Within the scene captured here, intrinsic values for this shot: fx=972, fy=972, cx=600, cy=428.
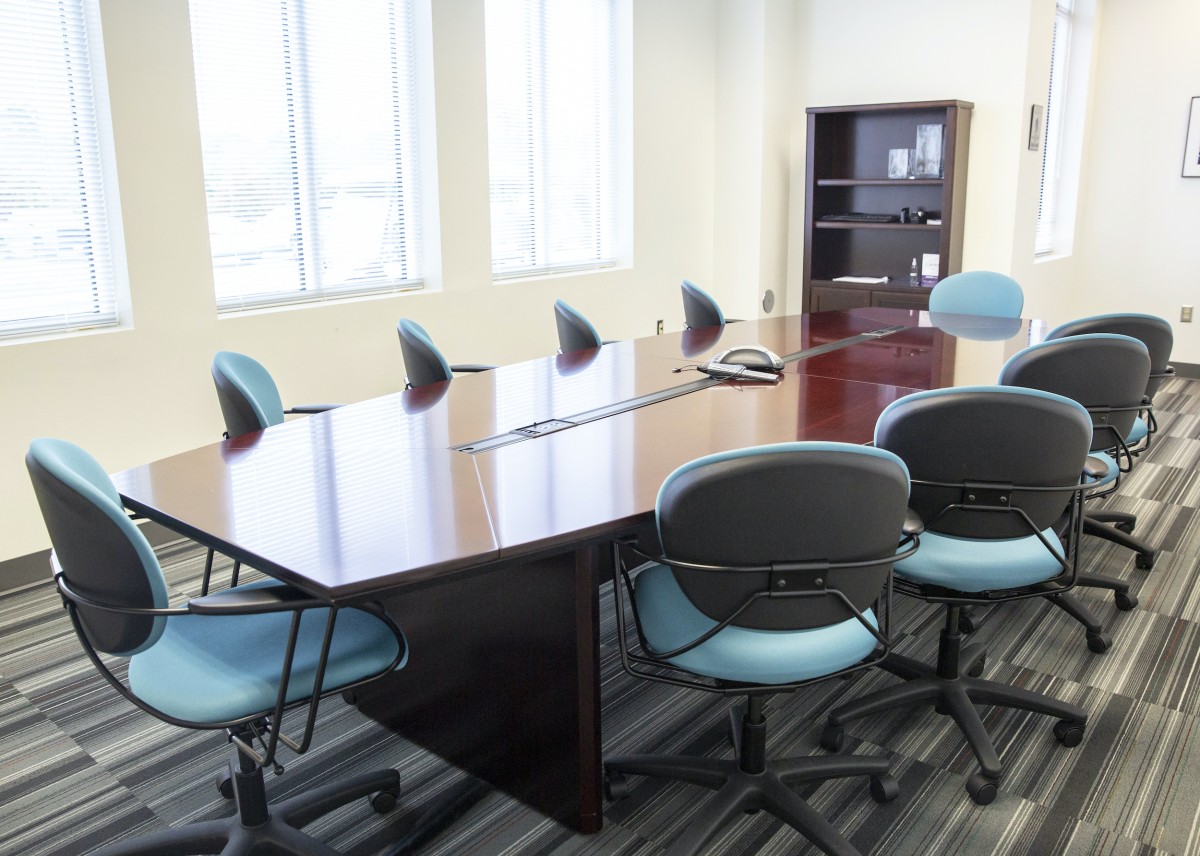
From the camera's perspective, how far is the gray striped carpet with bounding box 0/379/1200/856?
7.00 ft

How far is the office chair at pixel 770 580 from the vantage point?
166 cm

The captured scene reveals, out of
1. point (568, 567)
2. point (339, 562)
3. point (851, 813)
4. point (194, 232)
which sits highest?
point (194, 232)

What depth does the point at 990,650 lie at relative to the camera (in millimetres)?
2982

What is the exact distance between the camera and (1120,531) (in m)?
3.81

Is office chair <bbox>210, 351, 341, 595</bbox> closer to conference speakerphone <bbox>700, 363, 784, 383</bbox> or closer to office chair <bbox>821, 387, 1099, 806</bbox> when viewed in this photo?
conference speakerphone <bbox>700, 363, 784, 383</bbox>

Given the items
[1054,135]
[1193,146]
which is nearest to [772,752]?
[1193,146]

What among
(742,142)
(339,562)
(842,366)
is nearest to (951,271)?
(742,142)

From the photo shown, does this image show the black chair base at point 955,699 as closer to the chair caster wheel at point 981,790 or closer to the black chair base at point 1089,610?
the chair caster wheel at point 981,790

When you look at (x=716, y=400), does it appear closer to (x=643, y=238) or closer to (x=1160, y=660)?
(x=1160, y=660)

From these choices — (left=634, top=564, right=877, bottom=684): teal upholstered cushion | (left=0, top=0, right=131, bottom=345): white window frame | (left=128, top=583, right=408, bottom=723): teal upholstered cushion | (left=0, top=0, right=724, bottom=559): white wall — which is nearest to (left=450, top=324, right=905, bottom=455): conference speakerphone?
(left=128, top=583, right=408, bottom=723): teal upholstered cushion

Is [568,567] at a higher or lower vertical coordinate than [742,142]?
lower

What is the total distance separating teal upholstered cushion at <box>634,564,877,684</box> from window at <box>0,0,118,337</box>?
2.82 meters

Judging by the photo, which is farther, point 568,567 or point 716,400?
point 716,400

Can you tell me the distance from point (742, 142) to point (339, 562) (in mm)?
5431
